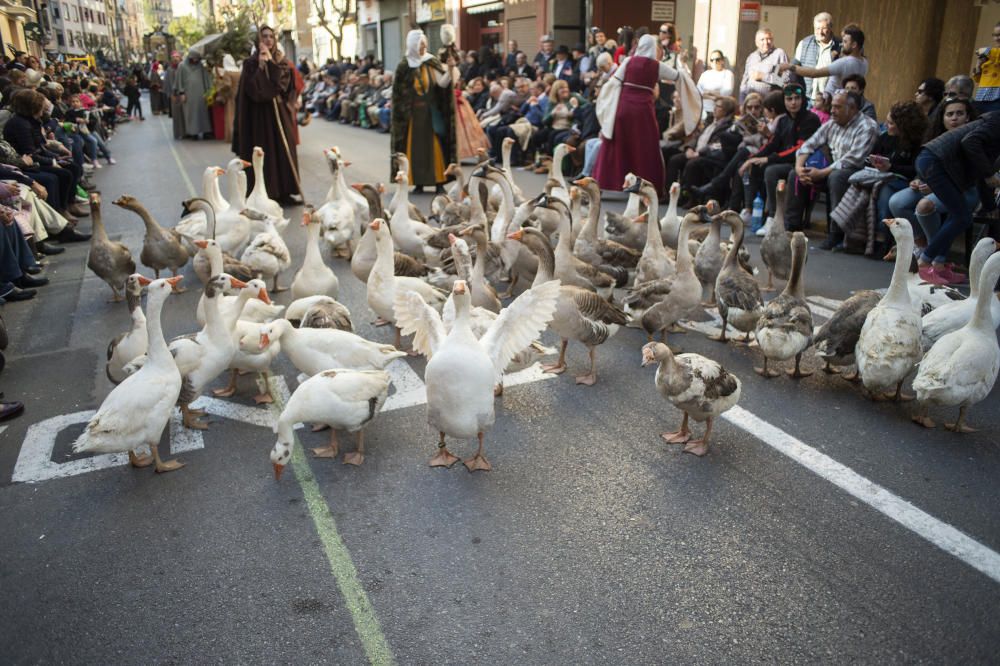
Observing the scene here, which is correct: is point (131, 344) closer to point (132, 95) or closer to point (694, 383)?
point (694, 383)

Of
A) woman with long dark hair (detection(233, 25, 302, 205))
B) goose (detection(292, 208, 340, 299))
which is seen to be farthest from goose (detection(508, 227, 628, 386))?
woman with long dark hair (detection(233, 25, 302, 205))

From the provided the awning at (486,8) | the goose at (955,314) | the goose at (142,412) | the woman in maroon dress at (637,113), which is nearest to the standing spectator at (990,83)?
the woman in maroon dress at (637,113)

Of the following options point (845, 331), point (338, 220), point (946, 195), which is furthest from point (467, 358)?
point (946, 195)

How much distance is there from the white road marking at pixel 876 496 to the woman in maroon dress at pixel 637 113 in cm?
639

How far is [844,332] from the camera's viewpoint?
5.02 m

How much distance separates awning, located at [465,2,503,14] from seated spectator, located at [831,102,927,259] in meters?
19.2

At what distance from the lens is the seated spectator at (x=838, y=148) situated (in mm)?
8422

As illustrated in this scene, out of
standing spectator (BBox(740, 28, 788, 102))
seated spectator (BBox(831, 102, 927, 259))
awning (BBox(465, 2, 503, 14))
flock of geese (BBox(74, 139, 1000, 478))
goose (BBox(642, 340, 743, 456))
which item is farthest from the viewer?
awning (BBox(465, 2, 503, 14))

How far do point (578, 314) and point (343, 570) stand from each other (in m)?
2.53

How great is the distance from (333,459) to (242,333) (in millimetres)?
1211

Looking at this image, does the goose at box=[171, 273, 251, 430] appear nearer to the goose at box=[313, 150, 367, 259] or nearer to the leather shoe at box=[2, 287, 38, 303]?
the goose at box=[313, 150, 367, 259]

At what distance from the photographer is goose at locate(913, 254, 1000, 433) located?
419 centimetres

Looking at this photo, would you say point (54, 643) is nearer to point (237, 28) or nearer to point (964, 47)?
point (964, 47)

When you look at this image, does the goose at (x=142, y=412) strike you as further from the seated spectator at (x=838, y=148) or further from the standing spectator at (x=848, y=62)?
the standing spectator at (x=848, y=62)
